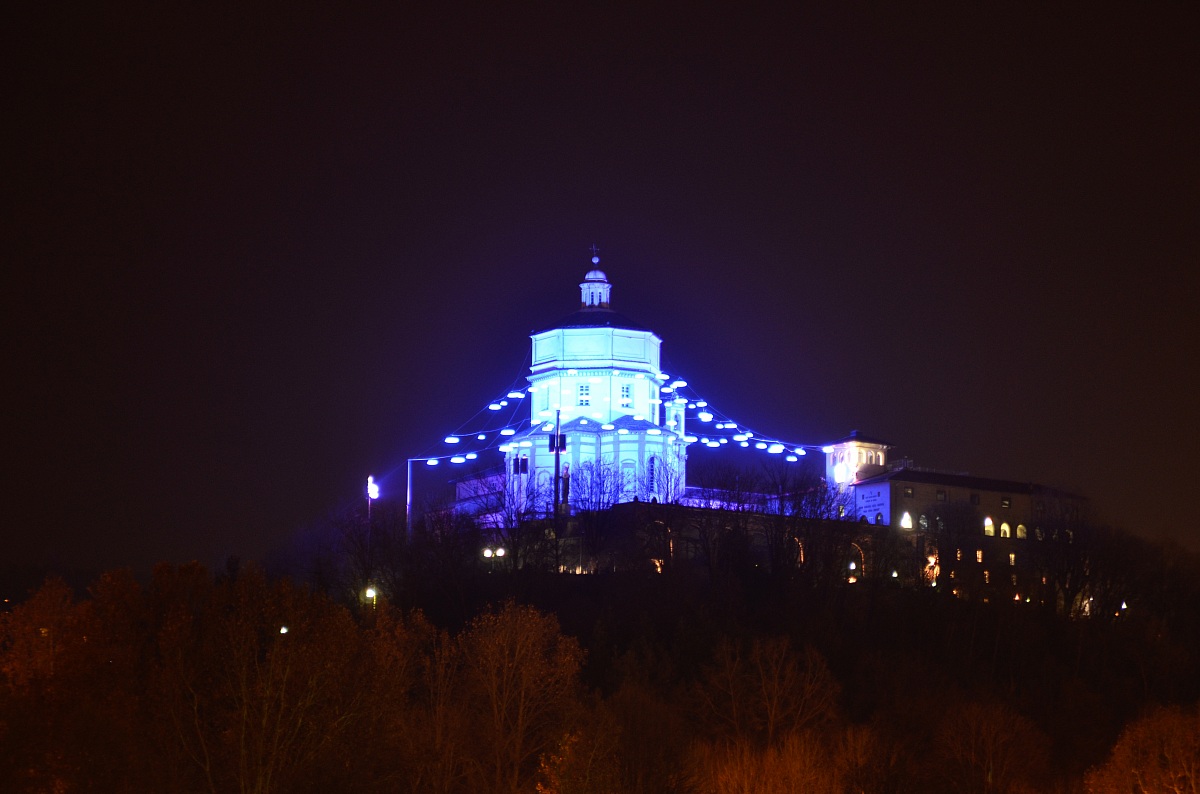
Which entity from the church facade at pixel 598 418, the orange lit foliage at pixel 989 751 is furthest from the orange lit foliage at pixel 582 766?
the church facade at pixel 598 418

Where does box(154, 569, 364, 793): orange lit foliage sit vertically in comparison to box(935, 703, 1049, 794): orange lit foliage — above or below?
above

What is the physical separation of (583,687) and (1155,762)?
16.6m

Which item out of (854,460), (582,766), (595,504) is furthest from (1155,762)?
(854,460)

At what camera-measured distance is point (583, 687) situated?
55.4 metres

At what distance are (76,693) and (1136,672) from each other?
150ft

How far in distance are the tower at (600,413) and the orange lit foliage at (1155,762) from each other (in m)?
32.2

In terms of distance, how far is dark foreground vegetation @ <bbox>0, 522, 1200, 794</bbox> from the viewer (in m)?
38.9

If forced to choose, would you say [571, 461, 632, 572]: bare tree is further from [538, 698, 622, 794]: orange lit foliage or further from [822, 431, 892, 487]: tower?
[538, 698, 622, 794]: orange lit foliage

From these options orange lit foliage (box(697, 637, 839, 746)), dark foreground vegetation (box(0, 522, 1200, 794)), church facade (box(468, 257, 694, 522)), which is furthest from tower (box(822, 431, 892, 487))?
orange lit foliage (box(697, 637, 839, 746))

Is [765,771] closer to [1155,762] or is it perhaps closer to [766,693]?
[766,693]

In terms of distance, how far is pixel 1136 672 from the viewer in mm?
70688

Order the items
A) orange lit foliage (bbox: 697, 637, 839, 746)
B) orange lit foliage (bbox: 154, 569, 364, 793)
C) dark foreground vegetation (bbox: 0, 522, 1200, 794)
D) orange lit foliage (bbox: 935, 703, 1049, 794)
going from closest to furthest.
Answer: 1. orange lit foliage (bbox: 154, 569, 364, 793)
2. dark foreground vegetation (bbox: 0, 522, 1200, 794)
3. orange lit foliage (bbox: 935, 703, 1049, 794)
4. orange lit foliage (bbox: 697, 637, 839, 746)

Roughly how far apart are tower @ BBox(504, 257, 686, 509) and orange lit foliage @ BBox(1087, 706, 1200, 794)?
106 feet

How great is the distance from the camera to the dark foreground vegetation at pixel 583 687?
3891cm
